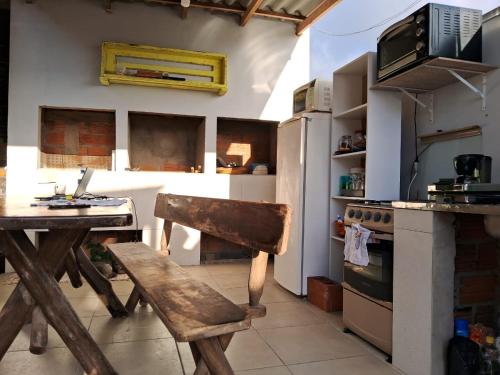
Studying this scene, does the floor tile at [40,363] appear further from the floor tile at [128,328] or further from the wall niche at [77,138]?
the wall niche at [77,138]

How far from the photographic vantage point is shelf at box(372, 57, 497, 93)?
238cm

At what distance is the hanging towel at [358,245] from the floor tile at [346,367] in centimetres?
59

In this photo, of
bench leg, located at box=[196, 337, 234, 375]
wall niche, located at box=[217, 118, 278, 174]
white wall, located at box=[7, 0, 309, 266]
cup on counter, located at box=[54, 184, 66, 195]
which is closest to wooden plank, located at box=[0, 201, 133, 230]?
bench leg, located at box=[196, 337, 234, 375]

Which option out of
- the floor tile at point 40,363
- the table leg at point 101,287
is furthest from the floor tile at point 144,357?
the table leg at point 101,287

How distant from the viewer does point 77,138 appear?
15.4 feet

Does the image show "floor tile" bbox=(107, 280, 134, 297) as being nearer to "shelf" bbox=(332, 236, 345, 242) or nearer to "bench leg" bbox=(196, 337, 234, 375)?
"shelf" bbox=(332, 236, 345, 242)

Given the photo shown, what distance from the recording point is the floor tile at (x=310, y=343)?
2275mm

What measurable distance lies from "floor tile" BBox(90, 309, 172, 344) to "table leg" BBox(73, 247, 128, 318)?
7 cm

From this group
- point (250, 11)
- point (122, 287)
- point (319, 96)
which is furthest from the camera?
point (250, 11)

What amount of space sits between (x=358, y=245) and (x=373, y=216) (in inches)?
8.6

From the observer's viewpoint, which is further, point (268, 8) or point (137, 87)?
point (268, 8)

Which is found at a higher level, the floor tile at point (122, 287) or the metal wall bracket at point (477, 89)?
the metal wall bracket at point (477, 89)

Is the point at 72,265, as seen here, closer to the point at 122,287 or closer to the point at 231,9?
the point at 122,287

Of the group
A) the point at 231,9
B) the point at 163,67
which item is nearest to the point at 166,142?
the point at 163,67
